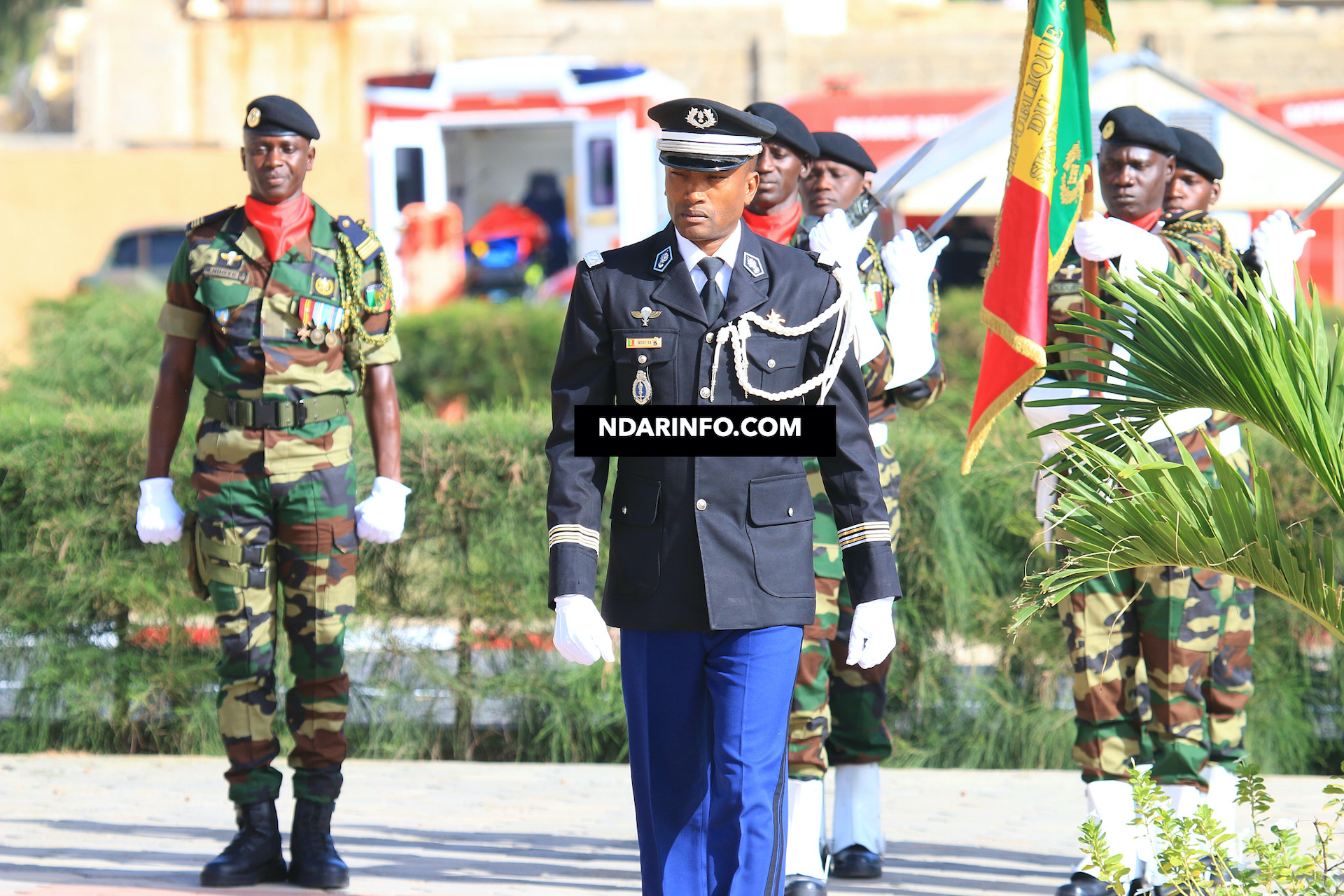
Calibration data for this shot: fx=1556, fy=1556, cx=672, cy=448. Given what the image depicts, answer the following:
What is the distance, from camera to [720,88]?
27781 mm

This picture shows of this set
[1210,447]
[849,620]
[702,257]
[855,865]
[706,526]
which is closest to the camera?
[1210,447]

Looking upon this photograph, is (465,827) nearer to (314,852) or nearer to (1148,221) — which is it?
(314,852)

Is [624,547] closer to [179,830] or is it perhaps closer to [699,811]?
[699,811]

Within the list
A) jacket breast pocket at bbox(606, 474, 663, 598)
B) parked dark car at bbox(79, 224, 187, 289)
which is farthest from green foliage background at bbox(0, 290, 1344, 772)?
parked dark car at bbox(79, 224, 187, 289)

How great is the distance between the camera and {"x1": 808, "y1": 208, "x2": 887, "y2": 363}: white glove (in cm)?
480

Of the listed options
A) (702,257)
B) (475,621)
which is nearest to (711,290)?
(702,257)

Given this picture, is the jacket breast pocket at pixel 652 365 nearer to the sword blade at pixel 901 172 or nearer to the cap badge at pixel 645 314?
the cap badge at pixel 645 314

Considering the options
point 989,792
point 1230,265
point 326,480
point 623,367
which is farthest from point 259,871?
point 1230,265

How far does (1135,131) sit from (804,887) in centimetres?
251

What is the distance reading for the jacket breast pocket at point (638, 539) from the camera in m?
3.48

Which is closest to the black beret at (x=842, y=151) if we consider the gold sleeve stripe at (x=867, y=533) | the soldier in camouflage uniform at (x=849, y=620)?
the soldier in camouflage uniform at (x=849, y=620)

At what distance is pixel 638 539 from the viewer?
352 centimetres

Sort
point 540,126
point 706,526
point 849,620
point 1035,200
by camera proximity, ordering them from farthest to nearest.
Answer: point 540,126 → point 849,620 → point 1035,200 → point 706,526

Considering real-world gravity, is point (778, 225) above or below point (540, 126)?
below
